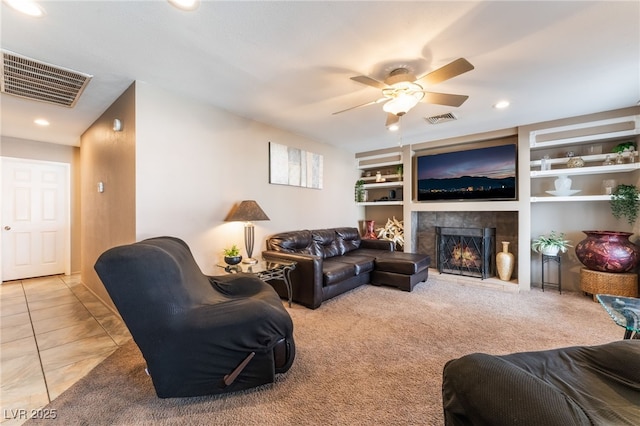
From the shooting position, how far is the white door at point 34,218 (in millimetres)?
4414

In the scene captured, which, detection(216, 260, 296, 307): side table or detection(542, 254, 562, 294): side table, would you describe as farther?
detection(542, 254, 562, 294): side table

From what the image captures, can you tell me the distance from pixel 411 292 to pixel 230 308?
291 cm

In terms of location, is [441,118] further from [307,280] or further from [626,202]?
[307,280]

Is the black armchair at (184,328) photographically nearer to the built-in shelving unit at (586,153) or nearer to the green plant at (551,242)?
the green plant at (551,242)

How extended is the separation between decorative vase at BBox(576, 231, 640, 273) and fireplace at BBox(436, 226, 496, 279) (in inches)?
46.5

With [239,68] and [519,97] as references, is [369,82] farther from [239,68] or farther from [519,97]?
[519,97]

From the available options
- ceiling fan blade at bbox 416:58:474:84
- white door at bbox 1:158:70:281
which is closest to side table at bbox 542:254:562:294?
ceiling fan blade at bbox 416:58:474:84

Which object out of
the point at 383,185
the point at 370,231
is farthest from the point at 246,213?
the point at 383,185

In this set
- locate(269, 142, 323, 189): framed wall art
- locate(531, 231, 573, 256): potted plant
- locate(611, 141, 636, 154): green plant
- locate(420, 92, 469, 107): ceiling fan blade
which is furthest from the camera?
locate(269, 142, 323, 189): framed wall art

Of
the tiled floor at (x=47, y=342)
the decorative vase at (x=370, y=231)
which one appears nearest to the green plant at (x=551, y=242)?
the decorative vase at (x=370, y=231)

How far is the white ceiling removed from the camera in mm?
1702

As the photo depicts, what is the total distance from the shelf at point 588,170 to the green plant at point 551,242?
90cm

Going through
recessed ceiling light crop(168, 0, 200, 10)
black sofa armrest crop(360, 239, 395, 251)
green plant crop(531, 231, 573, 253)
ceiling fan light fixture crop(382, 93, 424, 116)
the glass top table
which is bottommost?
the glass top table

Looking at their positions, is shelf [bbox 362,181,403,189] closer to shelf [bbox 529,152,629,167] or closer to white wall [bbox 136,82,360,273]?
white wall [bbox 136,82,360,273]
